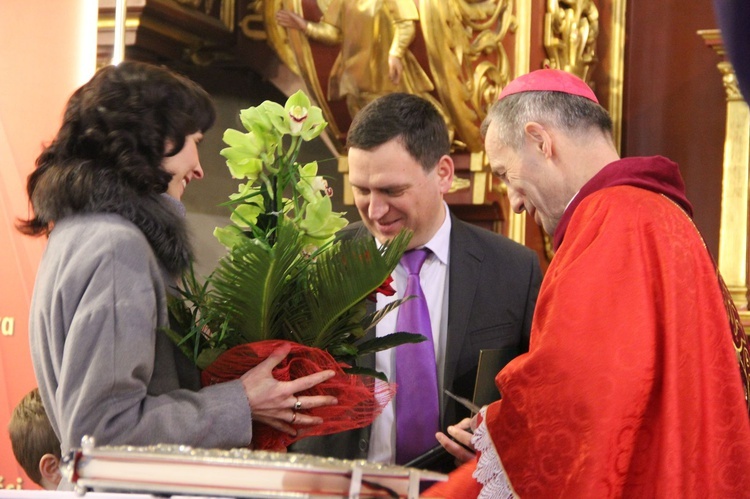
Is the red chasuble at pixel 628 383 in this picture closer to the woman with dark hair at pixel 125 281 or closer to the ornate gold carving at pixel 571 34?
the woman with dark hair at pixel 125 281

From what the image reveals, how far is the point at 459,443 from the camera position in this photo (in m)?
2.61

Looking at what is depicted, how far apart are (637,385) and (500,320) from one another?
750mm

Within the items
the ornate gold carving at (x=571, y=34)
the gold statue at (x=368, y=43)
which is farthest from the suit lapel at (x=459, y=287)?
the ornate gold carving at (x=571, y=34)

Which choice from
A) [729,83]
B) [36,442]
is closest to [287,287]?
[36,442]

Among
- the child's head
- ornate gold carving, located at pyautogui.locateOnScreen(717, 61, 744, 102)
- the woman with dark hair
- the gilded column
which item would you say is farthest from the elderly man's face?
ornate gold carving, located at pyautogui.locateOnScreen(717, 61, 744, 102)

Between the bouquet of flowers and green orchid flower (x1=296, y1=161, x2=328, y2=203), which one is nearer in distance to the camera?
the bouquet of flowers

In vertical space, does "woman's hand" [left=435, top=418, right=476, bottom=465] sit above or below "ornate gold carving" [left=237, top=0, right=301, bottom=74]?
below

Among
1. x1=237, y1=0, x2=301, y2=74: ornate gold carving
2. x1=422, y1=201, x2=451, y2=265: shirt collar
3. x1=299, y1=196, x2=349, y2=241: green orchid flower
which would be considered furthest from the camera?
x1=237, y1=0, x2=301, y2=74: ornate gold carving

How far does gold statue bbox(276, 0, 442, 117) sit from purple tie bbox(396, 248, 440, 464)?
3.82ft

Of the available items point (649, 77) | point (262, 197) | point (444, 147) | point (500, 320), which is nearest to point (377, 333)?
point (500, 320)

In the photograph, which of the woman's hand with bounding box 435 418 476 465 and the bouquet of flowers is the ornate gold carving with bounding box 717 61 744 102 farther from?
the bouquet of flowers

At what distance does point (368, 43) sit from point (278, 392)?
201cm

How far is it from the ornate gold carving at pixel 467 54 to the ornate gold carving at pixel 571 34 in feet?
1.19

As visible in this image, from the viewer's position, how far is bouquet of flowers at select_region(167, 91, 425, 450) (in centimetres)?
202
